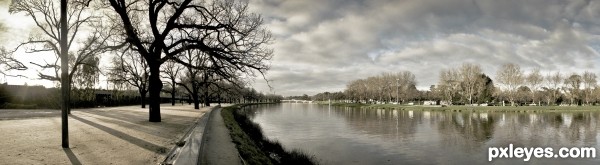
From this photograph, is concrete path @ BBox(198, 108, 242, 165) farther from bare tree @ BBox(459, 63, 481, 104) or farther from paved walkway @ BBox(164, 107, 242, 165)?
bare tree @ BBox(459, 63, 481, 104)

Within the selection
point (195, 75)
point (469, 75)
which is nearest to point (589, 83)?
point (469, 75)

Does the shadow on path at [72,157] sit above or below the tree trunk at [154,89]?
below

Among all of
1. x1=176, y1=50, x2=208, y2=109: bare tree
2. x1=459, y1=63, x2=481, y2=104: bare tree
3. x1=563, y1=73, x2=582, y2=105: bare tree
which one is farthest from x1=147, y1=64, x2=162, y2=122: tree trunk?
x1=563, y1=73, x2=582, y2=105: bare tree

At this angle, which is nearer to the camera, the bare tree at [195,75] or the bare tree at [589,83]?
the bare tree at [195,75]

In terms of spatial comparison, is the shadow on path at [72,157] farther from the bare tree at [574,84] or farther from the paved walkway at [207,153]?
the bare tree at [574,84]

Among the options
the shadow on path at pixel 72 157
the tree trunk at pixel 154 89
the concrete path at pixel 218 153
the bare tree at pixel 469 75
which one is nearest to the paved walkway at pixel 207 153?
the concrete path at pixel 218 153

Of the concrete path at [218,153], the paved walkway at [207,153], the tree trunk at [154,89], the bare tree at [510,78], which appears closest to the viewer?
the paved walkway at [207,153]

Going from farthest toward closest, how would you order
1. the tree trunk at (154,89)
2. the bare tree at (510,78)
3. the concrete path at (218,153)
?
the bare tree at (510,78)
the tree trunk at (154,89)
the concrete path at (218,153)

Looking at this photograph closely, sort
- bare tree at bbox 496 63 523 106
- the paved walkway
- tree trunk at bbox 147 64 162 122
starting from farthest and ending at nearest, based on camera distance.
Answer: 1. bare tree at bbox 496 63 523 106
2. tree trunk at bbox 147 64 162 122
3. the paved walkway

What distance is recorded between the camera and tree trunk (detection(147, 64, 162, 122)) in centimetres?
2212

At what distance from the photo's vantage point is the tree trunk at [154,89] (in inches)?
871

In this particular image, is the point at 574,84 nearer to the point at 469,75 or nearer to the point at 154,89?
the point at 469,75

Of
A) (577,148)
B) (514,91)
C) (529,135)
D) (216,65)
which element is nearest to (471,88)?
(514,91)

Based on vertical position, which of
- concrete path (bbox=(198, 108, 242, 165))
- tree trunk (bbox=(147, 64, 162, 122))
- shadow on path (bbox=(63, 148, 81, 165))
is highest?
tree trunk (bbox=(147, 64, 162, 122))
